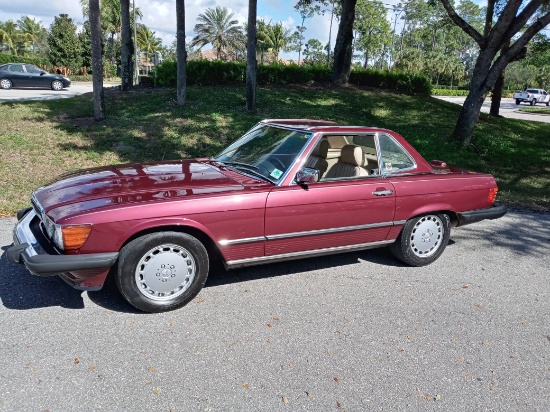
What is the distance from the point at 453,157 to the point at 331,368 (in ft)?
32.5

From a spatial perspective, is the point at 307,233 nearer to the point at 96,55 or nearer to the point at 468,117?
the point at 96,55

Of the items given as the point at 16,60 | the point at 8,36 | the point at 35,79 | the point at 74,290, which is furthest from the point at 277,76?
the point at 8,36

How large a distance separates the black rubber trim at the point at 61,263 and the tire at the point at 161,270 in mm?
186

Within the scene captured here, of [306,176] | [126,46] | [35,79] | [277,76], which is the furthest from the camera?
[35,79]

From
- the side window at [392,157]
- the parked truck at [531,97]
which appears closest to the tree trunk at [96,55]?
the side window at [392,157]

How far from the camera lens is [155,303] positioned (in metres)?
3.67

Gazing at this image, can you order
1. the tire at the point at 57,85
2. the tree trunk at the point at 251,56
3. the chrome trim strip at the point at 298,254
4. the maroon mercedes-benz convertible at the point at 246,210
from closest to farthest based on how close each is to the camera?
the maroon mercedes-benz convertible at the point at 246,210, the chrome trim strip at the point at 298,254, the tree trunk at the point at 251,56, the tire at the point at 57,85

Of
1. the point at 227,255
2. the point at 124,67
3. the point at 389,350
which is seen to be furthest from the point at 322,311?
the point at 124,67

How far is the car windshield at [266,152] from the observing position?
4.27 m

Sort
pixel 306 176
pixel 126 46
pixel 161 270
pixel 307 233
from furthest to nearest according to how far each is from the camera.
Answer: pixel 126 46 < pixel 307 233 < pixel 306 176 < pixel 161 270

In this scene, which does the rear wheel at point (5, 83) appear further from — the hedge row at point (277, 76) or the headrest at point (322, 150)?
the headrest at point (322, 150)

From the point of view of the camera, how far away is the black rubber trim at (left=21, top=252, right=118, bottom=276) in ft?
10.7

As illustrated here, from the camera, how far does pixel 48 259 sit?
129 inches

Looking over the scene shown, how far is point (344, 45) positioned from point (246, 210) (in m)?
16.0
